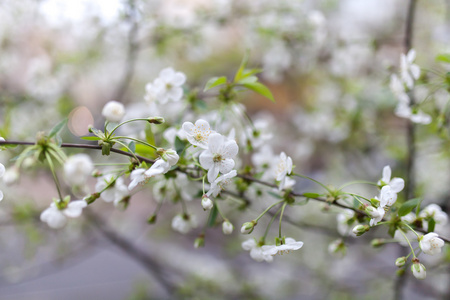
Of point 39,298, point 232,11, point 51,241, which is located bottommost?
point 39,298

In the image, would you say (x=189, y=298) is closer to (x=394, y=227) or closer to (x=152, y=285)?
(x=152, y=285)

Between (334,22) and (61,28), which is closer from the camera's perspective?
(61,28)

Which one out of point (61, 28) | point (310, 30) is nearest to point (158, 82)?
point (310, 30)

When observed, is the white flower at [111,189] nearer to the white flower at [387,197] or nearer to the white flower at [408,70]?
the white flower at [387,197]

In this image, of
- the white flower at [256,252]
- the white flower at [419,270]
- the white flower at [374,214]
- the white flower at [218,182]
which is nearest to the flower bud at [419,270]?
the white flower at [419,270]

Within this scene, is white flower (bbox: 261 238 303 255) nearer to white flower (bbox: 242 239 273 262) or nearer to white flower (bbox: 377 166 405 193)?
white flower (bbox: 242 239 273 262)

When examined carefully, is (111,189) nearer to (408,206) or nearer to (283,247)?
(283,247)

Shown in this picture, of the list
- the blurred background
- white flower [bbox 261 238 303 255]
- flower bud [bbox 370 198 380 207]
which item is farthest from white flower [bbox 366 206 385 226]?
the blurred background
